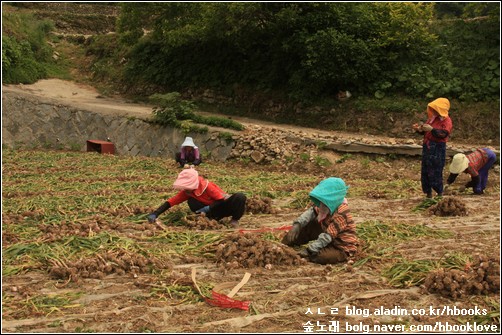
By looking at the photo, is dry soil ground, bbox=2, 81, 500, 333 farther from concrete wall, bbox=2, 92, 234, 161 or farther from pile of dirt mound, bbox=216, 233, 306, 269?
concrete wall, bbox=2, 92, 234, 161

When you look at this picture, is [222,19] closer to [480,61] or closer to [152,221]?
[480,61]

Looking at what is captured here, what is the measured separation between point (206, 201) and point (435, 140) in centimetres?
377

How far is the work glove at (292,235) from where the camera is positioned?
655 cm

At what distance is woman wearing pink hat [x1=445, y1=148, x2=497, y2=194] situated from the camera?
984 cm

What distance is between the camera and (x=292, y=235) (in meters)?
6.56

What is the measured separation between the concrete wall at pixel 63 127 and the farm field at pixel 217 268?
8.69 m

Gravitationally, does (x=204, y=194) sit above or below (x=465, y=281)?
above

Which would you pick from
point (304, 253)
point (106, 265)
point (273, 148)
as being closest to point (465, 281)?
point (304, 253)

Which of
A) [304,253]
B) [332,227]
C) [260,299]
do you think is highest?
[332,227]

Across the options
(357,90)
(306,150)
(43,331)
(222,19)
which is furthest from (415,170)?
(43,331)

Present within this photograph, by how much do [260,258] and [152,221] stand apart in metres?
1.83

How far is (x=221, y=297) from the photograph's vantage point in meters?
5.05

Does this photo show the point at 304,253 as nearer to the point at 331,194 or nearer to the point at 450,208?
the point at 331,194

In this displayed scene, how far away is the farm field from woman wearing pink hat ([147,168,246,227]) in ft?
0.53
